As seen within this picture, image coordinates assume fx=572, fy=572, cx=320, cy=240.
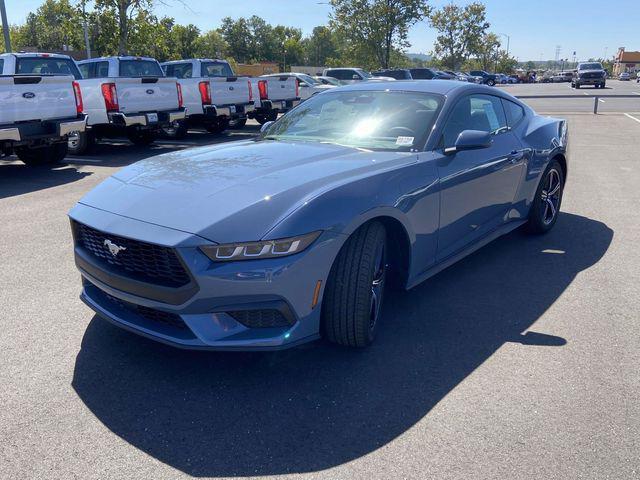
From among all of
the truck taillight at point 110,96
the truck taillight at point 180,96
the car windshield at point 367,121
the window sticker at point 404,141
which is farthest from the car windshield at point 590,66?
the window sticker at point 404,141

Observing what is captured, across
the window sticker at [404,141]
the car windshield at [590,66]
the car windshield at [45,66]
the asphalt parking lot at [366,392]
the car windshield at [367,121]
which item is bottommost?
the asphalt parking lot at [366,392]

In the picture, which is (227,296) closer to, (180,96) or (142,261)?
(142,261)

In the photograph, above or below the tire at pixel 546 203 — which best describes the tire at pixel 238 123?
above

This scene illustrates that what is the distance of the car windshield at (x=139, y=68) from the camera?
12672mm

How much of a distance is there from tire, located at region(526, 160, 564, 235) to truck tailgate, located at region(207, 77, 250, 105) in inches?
394

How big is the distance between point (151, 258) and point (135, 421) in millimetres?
800

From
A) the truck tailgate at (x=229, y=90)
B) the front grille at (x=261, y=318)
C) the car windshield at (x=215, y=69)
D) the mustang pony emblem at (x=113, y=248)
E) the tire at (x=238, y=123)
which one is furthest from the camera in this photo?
the tire at (x=238, y=123)

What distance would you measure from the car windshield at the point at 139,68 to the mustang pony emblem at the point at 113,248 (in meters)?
10.6

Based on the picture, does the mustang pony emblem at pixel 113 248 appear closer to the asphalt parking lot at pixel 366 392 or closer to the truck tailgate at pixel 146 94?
the asphalt parking lot at pixel 366 392

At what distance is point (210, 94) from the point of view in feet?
46.1

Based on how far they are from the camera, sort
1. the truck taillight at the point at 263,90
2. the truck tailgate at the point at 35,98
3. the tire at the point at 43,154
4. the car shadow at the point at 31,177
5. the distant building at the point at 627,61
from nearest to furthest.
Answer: the car shadow at the point at 31,177 < the truck tailgate at the point at 35,98 < the tire at the point at 43,154 < the truck taillight at the point at 263,90 < the distant building at the point at 627,61

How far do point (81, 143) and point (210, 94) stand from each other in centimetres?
344

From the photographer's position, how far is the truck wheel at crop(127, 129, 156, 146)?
41.9 ft

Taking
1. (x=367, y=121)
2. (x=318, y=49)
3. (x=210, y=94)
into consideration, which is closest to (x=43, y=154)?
(x=210, y=94)
